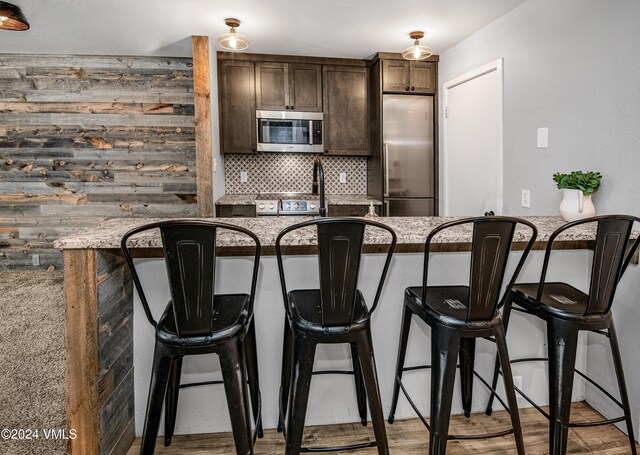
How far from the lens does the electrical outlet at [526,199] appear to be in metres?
2.74

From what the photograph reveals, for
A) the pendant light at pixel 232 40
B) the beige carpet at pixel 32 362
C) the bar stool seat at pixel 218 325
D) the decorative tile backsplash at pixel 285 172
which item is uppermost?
the pendant light at pixel 232 40

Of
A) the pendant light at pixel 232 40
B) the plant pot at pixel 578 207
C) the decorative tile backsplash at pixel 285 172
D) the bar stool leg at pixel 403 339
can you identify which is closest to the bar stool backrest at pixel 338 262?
the bar stool leg at pixel 403 339

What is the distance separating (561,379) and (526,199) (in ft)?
5.06

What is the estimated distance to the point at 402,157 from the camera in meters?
4.14

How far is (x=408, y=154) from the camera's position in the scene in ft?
13.5

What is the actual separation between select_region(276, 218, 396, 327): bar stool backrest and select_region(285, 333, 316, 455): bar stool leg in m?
0.11

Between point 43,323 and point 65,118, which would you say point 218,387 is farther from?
point 65,118

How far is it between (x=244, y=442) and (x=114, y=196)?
13.0 ft

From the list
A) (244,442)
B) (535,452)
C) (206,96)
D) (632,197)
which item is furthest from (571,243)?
(206,96)

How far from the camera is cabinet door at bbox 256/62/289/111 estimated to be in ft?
13.7

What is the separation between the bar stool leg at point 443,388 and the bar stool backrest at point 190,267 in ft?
2.70

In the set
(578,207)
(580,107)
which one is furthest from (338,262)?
(580,107)

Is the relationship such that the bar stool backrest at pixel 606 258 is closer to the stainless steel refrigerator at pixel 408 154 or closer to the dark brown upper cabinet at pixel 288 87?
the stainless steel refrigerator at pixel 408 154

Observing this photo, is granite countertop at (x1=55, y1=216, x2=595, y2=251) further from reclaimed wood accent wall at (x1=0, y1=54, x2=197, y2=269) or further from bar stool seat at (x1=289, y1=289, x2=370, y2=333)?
reclaimed wood accent wall at (x1=0, y1=54, x2=197, y2=269)
